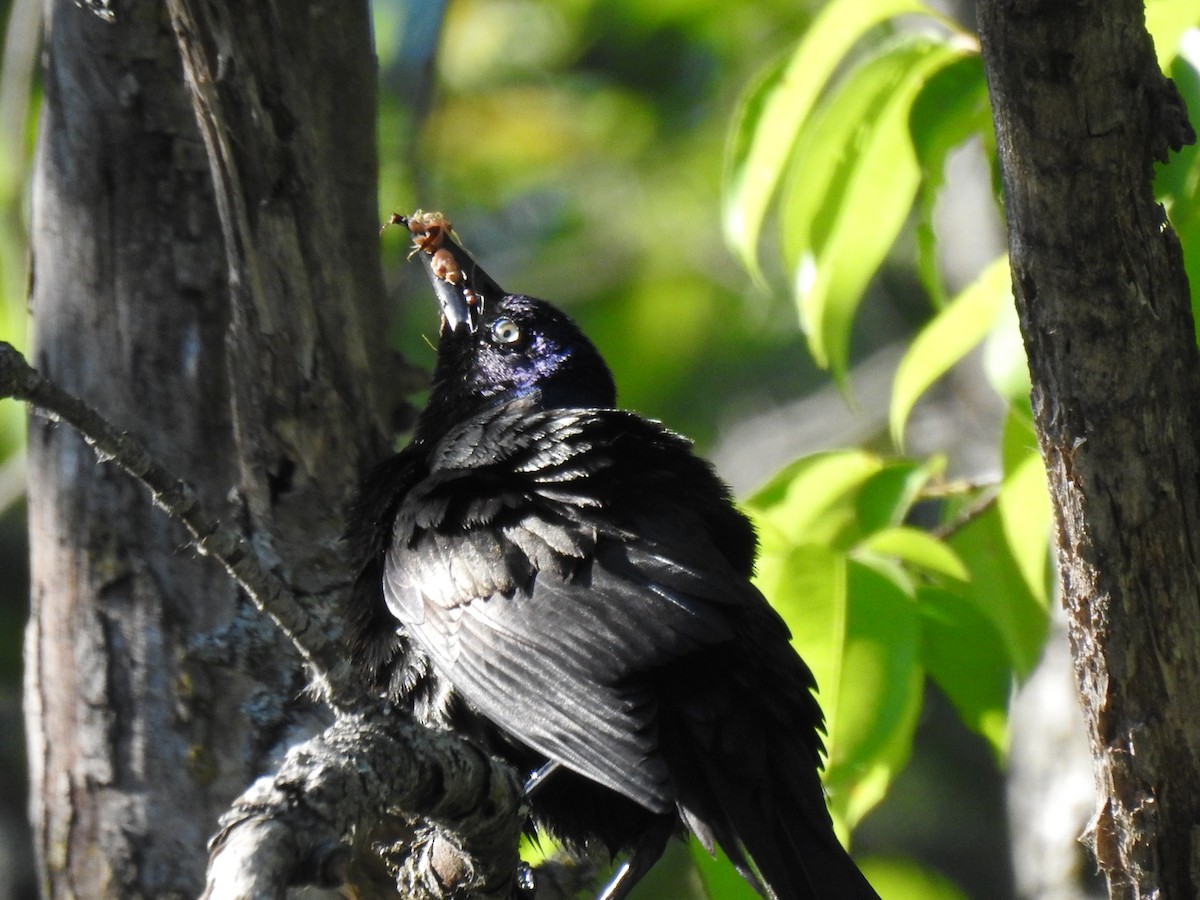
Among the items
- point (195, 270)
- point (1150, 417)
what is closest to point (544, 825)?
point (195, 270)

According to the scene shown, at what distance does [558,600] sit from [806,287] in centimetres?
106

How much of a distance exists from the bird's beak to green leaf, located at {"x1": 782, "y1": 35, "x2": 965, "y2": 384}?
98 cm

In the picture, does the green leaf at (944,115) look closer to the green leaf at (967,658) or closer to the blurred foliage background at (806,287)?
the blurred foliage background at (806,287)

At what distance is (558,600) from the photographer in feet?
9.17

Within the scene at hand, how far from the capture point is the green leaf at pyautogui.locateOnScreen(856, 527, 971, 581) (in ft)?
9.70

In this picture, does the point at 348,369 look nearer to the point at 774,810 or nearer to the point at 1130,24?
the point at 774,810

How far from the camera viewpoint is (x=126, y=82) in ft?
10.3

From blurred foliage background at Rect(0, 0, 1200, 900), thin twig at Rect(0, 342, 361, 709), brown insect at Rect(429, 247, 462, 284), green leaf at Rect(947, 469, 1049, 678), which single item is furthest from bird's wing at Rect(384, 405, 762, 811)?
brown insect at Rect(429, 247, 462, 284)

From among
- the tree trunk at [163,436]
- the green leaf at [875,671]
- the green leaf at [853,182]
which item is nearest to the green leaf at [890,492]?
the green leaf at [853,182]

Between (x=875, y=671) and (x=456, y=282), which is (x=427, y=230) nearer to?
(x=456, y=282)

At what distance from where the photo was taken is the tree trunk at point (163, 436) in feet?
10.0

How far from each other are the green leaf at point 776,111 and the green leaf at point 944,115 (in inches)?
7.8

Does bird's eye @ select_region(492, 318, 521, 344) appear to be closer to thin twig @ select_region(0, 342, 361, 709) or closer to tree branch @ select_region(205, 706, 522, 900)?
thin twig @ select_region(0, 342, 361, 709)

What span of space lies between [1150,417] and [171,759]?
2109 millimetres
